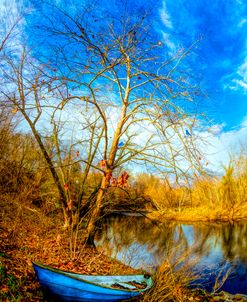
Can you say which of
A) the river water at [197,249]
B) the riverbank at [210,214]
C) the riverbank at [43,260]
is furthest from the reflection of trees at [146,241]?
the riverbank at [210,214]

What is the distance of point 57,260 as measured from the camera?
8.39m

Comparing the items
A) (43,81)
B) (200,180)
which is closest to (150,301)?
(200,180)

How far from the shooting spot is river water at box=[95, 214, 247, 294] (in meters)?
9.20

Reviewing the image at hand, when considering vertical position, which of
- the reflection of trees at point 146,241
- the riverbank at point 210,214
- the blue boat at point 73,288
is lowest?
the reflection of trees at point 146,241

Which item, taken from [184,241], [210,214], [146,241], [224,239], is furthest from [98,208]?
[210,214]

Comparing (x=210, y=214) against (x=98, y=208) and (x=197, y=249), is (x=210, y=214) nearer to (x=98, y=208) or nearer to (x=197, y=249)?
(x=197, y=249)

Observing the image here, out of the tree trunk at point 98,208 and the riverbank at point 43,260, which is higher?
the tree trunk at point 98,208

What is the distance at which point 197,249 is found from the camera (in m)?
13.3

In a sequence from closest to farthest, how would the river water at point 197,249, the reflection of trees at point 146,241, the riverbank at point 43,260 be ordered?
1. the riverbank at point 43,260
2. the river water at point 197,249
3. the reflection of trees at point 146,241

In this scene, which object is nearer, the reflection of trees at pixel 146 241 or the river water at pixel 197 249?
the river water at pixel 197 249

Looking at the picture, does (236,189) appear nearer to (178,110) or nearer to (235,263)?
(235,263)

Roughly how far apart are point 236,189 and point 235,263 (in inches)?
519

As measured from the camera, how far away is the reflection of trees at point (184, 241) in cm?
1161

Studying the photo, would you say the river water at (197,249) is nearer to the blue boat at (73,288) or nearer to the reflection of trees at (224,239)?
the reflection of trees at (224,239)
